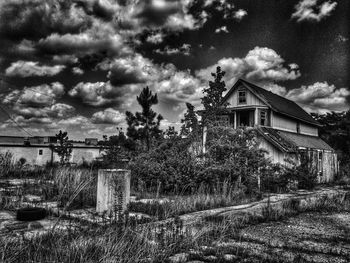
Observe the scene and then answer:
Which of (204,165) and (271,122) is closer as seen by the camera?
(204,165)

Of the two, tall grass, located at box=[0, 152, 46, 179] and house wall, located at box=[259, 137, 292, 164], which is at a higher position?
house wall, located at box=[259, 137, 292, 164]

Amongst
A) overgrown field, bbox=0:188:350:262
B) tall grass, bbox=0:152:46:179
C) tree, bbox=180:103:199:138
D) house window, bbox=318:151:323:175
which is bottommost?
overgrown field, bbox=0:188:350:262

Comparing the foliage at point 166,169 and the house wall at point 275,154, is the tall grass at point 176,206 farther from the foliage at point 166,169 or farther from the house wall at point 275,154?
the house wall at point 275,154

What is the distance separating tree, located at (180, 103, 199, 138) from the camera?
13.2 m

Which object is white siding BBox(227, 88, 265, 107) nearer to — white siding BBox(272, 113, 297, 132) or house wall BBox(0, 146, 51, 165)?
white siding BBox(272, 113, 297, 132)

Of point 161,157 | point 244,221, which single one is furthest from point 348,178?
point 244,221

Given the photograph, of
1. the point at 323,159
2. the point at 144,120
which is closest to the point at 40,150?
the point at 144,120

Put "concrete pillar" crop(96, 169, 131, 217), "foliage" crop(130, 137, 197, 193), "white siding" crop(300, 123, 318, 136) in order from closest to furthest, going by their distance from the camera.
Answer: "concrete pillar" crop(96, 169, 131, 217)
"foliage" crop(130, 137, 197, 193)
"white siding" crop(300, 123, 318, 136)

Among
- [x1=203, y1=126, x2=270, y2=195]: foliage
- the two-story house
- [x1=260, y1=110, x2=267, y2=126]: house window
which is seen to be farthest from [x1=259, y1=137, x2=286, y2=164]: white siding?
[x1=203, y1=126, x2=270, y2=195]: foliage

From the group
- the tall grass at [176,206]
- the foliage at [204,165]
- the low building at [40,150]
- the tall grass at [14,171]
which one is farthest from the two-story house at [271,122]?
the low building at [40,150]

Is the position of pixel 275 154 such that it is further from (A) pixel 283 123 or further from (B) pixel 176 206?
(B) pixel 176 206

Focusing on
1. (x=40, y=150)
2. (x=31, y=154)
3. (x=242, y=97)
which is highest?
(x=242, y=97)

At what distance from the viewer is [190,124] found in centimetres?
1422

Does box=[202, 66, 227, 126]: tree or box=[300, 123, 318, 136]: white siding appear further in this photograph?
box=[300, 123, 318, 136]: white siding
